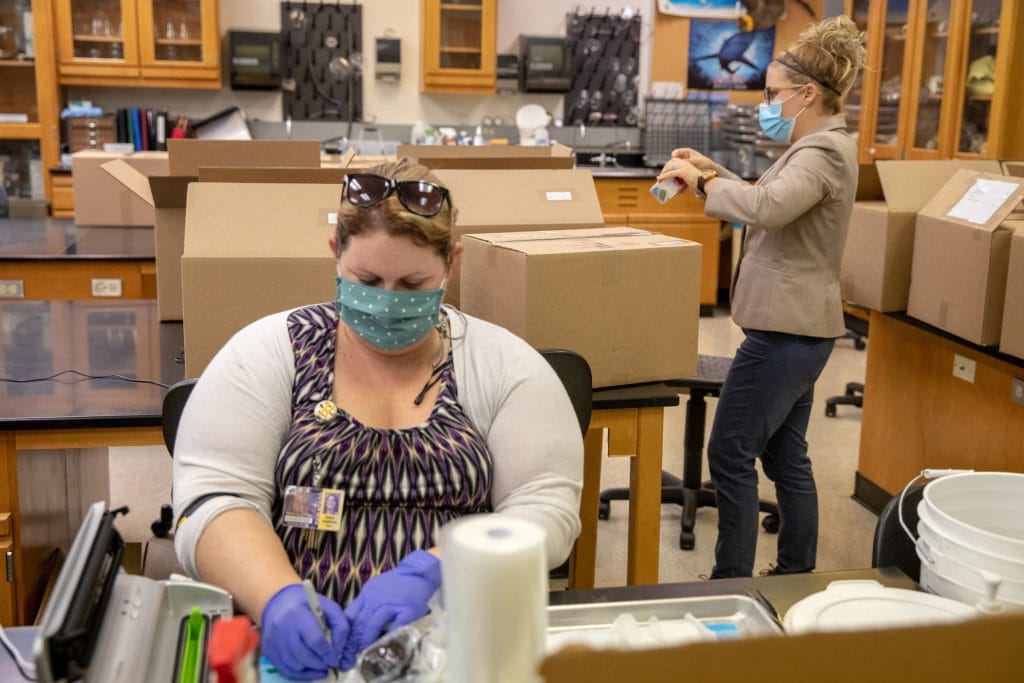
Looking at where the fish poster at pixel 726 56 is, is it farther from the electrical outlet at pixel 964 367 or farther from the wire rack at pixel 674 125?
the electrical outlet at pixel 964 367

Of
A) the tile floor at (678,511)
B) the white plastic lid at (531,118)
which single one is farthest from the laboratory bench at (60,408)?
the white plastic lid at (531,118)

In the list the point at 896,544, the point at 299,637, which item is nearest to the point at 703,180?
the point at 896,544

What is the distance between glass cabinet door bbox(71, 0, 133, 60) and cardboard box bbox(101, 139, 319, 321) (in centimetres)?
301

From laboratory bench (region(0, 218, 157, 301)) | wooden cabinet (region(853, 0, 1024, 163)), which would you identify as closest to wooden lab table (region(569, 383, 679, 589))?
laboratory bench (region(0, 218, 157, 301))

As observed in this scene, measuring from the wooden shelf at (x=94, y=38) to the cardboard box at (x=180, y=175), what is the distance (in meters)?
3.01

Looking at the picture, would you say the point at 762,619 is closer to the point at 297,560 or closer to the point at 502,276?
the point at 297,560

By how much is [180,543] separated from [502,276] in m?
0.92

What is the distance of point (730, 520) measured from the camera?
266cm

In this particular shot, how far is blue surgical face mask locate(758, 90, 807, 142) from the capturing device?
2.61 meters

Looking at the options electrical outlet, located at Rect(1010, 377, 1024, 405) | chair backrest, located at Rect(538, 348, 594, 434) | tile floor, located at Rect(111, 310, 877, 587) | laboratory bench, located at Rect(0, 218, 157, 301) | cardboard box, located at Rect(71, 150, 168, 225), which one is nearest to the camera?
chair backrest, located at Rect(538, 348, 594, 434)

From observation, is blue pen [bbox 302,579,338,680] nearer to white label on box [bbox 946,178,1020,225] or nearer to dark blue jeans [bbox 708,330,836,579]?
dark blue jeans [bbox 708,330,836,579]

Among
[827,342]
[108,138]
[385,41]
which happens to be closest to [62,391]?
[827,342]

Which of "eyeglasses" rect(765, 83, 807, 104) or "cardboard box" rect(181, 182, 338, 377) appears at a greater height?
"eyeglasses" rect(765, 83, 807, 104)

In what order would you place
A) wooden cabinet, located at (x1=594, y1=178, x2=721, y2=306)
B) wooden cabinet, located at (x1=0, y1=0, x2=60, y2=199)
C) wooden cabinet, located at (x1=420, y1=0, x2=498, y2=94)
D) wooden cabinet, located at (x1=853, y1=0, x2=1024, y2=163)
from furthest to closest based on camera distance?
wooden cabinet, located at (x1=420, y1=0, x2=498, y2=94) < wooden cabinet, located at (x1=594, y1=178, x2=721, y2=306) < wooden cabinet, located at (x1=0, y1=0, x2=60, y2=199) < wooden cabinet, located at (x1=853, y1=0, x2=1024, y2=163)
